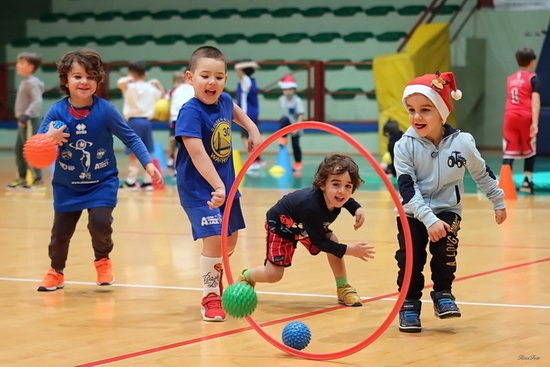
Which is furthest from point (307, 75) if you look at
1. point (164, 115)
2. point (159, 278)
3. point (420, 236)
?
point (420, 236)

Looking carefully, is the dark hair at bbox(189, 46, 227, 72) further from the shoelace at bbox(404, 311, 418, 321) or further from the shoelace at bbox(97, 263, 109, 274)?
the shoelace at bbox(404, 311, 418, 321)

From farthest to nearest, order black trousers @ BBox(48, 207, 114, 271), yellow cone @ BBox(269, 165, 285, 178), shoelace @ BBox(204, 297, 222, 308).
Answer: yellow cone @ BBox(269, 165, 285, 178) < black trousers @ BBox(48, 207, 114, 271) < shoelace @ BBox(204, 297, 222, 308)

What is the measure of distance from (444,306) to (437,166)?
0.73 metres

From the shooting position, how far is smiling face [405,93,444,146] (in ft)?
17.3

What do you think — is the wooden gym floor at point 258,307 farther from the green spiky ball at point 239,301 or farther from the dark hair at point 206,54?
the dark hair at point 206,54

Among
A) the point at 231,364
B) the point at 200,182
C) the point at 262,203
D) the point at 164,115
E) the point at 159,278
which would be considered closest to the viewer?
the point at 231,364

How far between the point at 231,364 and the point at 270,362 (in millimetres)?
187

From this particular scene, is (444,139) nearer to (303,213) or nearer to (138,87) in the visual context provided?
(303,213)

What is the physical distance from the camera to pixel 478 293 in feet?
20.4

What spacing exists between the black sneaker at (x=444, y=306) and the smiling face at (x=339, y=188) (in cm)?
71

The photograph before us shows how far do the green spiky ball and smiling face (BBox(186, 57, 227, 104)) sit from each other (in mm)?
1334

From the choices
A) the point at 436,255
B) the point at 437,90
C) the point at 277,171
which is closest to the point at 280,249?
the point at 436,255

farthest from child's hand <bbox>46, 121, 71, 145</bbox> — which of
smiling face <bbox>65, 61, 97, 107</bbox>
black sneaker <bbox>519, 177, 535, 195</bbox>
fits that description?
black sneaker <bbox>519, 177, 535, 195</bbox>

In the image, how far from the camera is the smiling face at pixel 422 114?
17.3 ft
